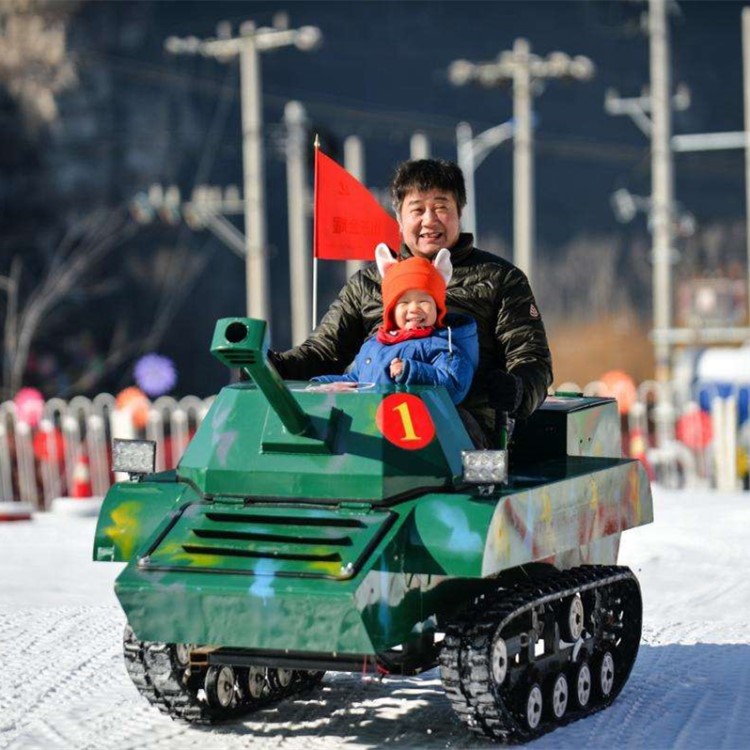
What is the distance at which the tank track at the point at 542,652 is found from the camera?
736 centimetres

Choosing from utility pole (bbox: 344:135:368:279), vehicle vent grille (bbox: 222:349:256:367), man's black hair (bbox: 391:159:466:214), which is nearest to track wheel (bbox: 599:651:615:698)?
man's black hair (bbox: 391:159:466:214)

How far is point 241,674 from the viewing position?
8.32 meters

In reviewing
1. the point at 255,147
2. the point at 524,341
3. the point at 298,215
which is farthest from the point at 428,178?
the point at 298,215

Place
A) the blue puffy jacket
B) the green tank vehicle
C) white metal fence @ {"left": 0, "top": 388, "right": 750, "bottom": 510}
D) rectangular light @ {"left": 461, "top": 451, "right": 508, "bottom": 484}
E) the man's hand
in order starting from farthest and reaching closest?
white metal fence @ {"left": 0, "top": 388, "right": 750, "bottom": 510}
the man's hand
the blue puffy jacket
rectangular light @ {"left": 461, "top": 451, "right": 508, "bottom": 484}
the green tank vehicle

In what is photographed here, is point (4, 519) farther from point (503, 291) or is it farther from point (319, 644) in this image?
point (319, 644)

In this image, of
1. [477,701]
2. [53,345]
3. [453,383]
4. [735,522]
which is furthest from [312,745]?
[53,345]

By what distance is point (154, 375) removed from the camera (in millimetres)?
31875

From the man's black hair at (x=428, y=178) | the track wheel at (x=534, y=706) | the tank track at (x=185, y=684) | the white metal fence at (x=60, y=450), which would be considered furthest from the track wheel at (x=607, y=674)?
the white metal fence at (x=60, y=450)

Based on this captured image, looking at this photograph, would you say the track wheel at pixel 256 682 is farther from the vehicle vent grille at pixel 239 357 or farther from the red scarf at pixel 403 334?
the vehicle vent grille at pixel 239 357

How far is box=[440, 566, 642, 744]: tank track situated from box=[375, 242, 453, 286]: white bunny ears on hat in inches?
51.4

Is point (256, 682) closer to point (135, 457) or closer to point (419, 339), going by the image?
point (135, 457)

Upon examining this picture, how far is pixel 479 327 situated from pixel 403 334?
2.19ft

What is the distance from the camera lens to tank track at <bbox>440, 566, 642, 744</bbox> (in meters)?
7.36

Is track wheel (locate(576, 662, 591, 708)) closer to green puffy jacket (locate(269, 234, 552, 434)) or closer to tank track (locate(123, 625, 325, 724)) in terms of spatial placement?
green puffy jacket (locate(269, 234, 552, 434))
